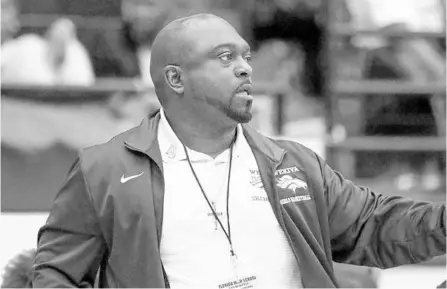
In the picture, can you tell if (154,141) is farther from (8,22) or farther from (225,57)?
(8,22)

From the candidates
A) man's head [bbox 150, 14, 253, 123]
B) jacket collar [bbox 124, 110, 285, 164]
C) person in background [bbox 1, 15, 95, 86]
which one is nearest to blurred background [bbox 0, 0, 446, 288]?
person in background [bbox 1, 15, 95, 86]

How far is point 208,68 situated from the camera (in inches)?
95.9

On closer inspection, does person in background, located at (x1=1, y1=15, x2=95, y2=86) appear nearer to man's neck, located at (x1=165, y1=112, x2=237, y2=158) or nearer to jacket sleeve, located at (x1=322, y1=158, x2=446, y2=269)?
man's neck, located at (x1=165, y1=112, x2=237, y2=158)

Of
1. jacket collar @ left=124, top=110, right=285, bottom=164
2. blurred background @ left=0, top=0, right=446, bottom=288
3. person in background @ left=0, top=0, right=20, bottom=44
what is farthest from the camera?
person in background @ left=0, top=0, right=20, bottom=44

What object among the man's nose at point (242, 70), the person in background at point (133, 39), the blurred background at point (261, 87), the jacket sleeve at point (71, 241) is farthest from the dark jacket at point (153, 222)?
the person in background at point (133, 39)

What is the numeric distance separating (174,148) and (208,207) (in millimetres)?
196

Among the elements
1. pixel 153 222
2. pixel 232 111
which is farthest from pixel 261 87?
pixel 153 222

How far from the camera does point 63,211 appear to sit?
237 centimetres

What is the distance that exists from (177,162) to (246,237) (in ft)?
0.92

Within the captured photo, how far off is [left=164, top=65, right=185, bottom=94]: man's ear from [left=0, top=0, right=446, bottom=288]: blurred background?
246cm

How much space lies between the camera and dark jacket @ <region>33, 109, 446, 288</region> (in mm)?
2338

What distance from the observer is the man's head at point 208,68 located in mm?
2420

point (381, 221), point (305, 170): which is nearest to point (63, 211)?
point (305, 170)

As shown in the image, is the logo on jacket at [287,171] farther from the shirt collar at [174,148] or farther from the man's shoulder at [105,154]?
the man's shoulder at [105,154]
